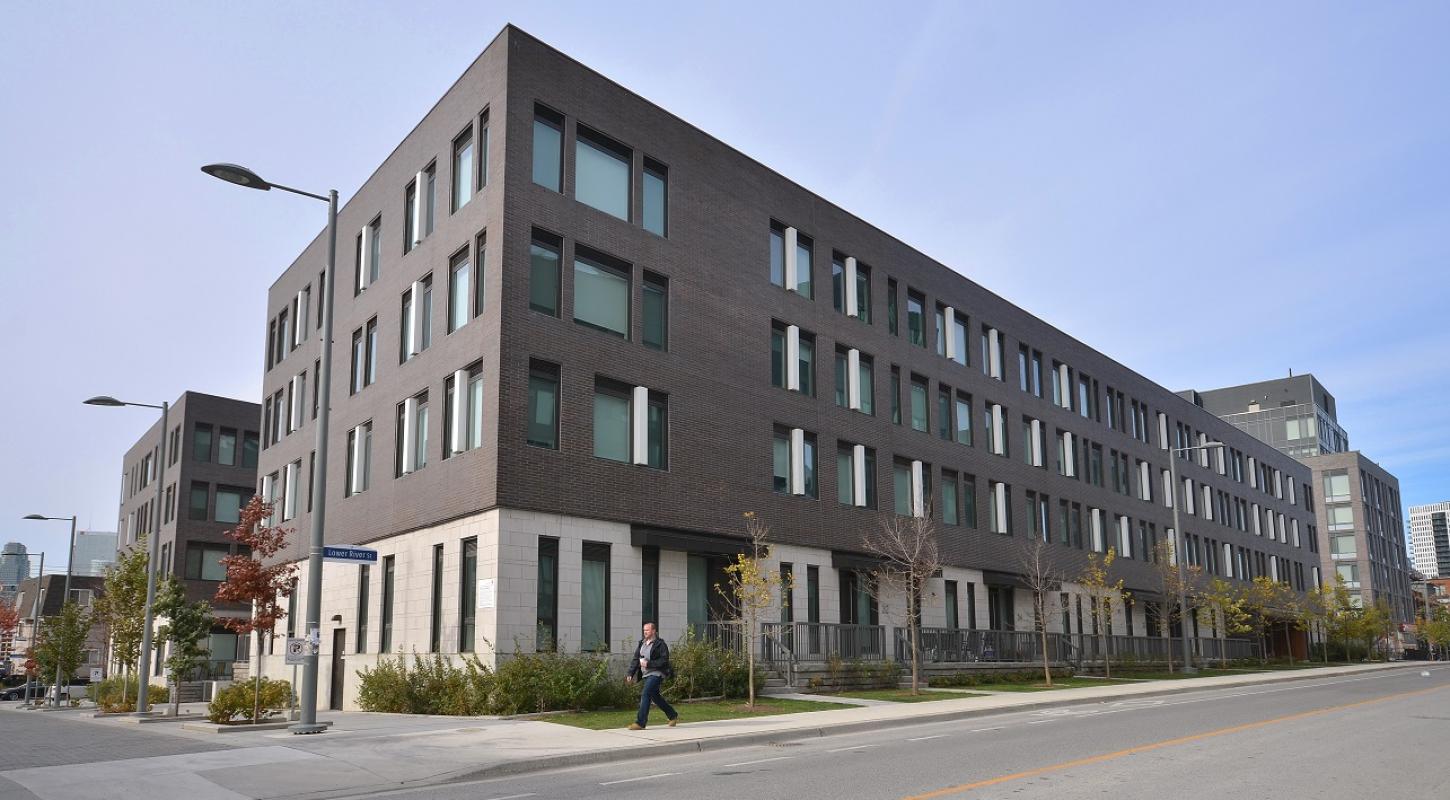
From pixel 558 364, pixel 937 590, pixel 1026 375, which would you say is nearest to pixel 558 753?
pixel 558 364

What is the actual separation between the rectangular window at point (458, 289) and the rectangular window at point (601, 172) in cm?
335

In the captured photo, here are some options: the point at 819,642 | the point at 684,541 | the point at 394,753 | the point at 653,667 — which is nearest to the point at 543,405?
the point at 684,541

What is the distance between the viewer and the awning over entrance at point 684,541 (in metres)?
27.1

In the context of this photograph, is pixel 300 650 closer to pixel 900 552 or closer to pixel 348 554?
pixel 348 554

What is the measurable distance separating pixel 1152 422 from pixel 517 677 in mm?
46757

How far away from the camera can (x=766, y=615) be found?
99.3 ft

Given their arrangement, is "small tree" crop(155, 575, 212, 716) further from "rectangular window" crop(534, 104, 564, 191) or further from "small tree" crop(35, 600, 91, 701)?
"rectangular window" crop(534, 104, 564, 191)

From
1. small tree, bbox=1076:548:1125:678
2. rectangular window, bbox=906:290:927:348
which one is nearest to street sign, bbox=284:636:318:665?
rectangular window, bbox=906:290:927:348

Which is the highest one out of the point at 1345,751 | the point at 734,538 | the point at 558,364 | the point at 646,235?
the point at 646,235

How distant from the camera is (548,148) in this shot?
27500 millimetres

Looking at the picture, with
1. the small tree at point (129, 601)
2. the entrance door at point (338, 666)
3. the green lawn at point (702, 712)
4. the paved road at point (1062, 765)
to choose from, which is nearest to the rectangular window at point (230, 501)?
the small tree at point (129, 601)

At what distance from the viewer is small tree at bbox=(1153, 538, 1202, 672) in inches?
1985

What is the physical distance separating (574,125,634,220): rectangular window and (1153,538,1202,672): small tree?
98.5ft

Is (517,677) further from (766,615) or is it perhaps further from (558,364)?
(766,615)
